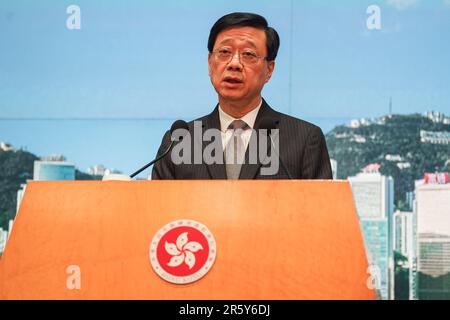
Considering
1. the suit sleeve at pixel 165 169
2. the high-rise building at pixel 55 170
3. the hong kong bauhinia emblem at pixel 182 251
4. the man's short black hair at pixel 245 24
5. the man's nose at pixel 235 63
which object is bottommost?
the hong kong bauhinia emblem at pixel 182 251

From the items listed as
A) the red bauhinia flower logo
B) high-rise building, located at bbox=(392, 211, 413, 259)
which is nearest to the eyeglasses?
the red bauhinia flower logo

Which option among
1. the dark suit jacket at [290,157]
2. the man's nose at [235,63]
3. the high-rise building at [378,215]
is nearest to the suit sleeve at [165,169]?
the dark suit jacket at [290,157]

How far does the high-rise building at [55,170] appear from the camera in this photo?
3.17 meters

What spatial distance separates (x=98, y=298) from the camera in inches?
61.7

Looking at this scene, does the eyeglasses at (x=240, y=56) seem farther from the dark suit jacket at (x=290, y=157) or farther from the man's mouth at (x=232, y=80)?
the dark suit jacket at (x=290, y=157)

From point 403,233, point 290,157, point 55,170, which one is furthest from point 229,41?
point 403,233

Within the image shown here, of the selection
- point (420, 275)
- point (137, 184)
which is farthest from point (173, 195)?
point (420, 275)

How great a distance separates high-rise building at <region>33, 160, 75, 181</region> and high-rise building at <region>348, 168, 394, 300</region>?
3.81ft

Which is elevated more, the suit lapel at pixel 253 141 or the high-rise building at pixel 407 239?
the suit lapel at pixel 253 141

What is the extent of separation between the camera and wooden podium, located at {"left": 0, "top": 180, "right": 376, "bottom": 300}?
1557mm

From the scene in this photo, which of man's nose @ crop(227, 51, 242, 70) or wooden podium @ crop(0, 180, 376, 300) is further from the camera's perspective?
man's nose @ crop(227, 51, 242, 70)

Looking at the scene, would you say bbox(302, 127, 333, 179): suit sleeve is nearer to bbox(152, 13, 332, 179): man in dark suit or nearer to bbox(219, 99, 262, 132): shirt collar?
bbox(152, 13, 332, 179): man in dark suit
